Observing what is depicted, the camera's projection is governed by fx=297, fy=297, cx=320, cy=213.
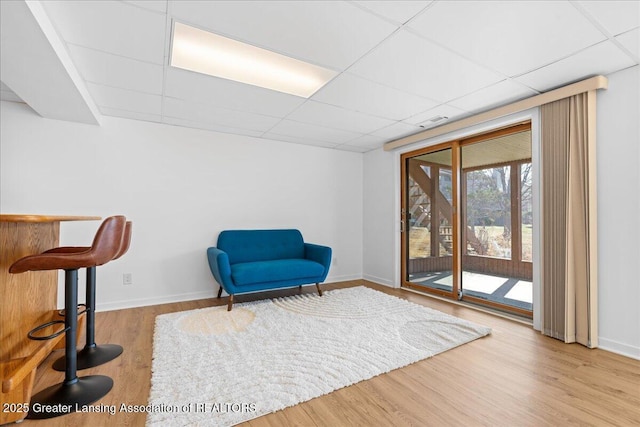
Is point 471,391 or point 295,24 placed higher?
point 295,24

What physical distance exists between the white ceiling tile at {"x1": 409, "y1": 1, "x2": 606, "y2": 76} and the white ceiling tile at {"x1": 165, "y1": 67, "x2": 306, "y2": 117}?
148cm

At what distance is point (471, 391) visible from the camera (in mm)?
1821

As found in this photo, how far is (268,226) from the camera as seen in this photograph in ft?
14.5

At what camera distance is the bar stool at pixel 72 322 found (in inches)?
62.4

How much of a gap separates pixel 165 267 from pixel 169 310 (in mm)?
580

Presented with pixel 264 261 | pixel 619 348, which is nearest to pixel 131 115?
pixel 264 261

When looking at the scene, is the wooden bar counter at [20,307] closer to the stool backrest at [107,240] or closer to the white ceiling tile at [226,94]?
the stool backrest at [107,240]

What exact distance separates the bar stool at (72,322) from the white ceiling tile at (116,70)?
50.6 inches

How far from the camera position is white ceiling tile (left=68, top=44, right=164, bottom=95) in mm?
2205

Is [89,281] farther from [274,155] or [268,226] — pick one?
[274,155]

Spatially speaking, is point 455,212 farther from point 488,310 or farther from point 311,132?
point 311,132

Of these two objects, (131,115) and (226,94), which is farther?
(131,115)

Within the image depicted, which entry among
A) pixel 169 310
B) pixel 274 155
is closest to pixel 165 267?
pixel 169 310

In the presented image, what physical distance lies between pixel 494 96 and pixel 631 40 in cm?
99
